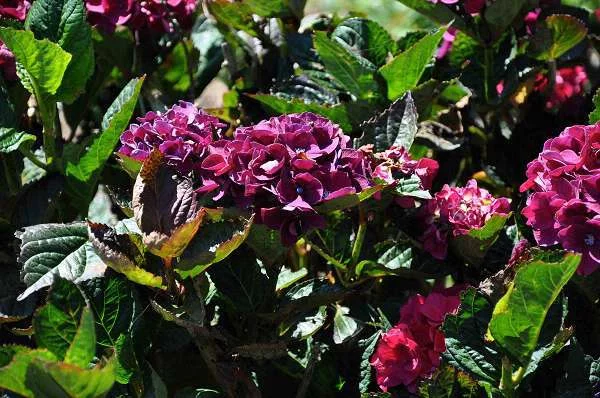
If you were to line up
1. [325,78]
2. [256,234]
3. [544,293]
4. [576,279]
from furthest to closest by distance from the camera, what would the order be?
[325,78], [576,279], [256,234], [544,293]

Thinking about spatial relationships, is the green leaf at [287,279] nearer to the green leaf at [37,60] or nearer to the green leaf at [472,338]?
the green leaf at [472,338]

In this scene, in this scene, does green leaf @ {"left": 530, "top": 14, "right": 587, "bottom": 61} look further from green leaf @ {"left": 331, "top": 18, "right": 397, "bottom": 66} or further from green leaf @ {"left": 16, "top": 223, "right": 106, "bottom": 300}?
green leaf @ {"left": 16, "top": 223, "right": 106, "bottom": 300}

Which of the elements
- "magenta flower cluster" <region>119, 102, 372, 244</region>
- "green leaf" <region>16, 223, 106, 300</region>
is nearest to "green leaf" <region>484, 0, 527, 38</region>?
"magenta flower cluster" <region>119, 102, 372, 244</region>

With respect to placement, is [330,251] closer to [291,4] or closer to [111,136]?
[111,136]

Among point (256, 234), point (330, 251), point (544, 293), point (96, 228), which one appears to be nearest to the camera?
point (544, 293)

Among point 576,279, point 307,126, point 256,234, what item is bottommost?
point 576,279

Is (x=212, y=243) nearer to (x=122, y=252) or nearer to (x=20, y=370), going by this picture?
(x=122, y=252)

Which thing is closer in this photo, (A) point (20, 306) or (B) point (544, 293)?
(B) point (544, 293)

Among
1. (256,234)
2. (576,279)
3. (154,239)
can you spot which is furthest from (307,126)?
(576,279)

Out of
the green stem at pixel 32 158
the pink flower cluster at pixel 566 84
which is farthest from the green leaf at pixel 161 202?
the pink flower cluster at pixel 566 84
